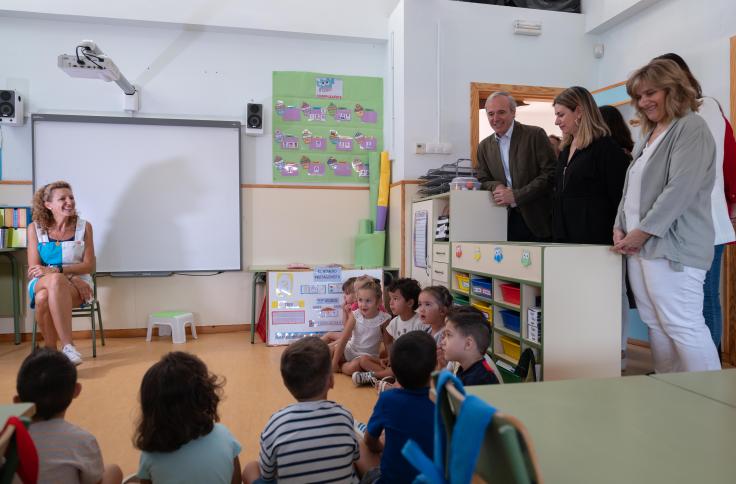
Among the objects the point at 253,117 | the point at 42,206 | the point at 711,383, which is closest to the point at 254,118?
the point at 253,117

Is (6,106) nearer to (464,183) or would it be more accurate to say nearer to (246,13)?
(246,13)

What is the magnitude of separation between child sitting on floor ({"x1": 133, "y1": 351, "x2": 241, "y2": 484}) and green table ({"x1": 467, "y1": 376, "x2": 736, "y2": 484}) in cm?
66

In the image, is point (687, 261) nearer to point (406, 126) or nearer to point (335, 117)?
point (406, 126)

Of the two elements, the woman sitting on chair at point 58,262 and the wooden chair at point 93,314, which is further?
the wooden chair at point 93,314

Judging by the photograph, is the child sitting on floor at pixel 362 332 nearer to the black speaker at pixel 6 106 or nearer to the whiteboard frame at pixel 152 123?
the whiteboard frame at pixel 152 123

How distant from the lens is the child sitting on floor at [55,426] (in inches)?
47.7

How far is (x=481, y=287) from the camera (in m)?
2.92

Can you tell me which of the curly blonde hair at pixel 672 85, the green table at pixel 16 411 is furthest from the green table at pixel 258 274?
the green table at pixel 16 411

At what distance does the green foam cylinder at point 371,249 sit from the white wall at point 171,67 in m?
1.01

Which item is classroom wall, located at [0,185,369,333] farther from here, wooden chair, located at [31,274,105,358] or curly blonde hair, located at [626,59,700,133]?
curly blonde hair, located at [626,59,700,133]

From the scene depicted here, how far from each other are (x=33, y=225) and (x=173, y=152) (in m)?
1.19

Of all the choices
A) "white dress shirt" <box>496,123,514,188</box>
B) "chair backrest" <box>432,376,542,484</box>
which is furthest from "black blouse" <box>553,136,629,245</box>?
"chair backrest" <box>432,376,542,484</box>

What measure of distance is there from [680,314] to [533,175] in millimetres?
1609

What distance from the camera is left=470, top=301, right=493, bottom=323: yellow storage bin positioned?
2823mm
